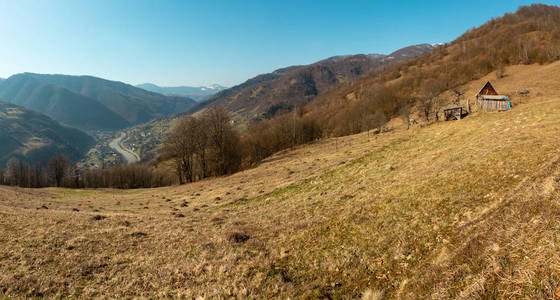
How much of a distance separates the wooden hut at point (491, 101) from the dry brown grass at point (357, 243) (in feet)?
92.7

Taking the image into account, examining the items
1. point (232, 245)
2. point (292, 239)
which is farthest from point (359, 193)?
point (232, 245)

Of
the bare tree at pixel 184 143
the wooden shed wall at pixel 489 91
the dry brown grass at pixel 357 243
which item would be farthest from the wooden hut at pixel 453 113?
the bare tree at pixel 184 143

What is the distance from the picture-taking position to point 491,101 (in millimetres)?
39594

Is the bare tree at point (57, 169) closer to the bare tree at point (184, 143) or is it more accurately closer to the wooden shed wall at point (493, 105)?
the bare tree at point (184, 143)

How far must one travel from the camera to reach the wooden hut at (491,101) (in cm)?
3658

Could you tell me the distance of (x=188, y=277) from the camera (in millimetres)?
8250

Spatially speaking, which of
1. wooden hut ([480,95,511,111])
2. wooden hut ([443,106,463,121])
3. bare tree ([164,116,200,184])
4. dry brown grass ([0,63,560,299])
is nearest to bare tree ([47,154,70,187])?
bare tree ([164,116,200,184])

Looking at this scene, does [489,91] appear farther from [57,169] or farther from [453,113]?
[57,169]

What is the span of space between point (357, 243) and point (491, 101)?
47.5 metres

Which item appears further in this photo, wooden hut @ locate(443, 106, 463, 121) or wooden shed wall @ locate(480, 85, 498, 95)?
wooden shed wall @ locate(480, 85, 498, 95)

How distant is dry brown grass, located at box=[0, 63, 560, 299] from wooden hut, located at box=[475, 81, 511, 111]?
28249mm

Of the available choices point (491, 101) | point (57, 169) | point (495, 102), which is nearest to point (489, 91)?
point (491, 101)

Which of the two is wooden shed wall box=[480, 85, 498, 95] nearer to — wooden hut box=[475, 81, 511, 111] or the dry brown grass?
wooden hut box=[475, 81, 511, 111]

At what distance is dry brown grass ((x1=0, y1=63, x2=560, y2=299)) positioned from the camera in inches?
214
